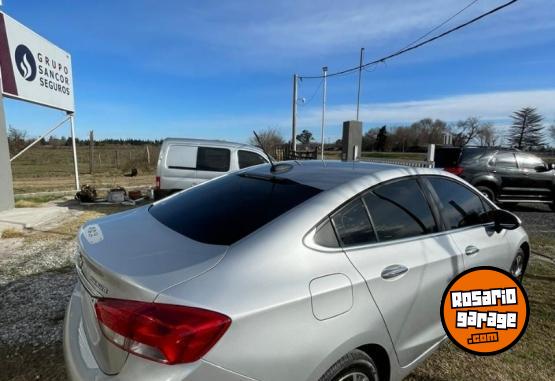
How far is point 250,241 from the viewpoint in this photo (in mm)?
1762

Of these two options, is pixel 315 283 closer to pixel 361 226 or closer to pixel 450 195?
pixel 361 226

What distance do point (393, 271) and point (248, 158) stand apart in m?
7.43

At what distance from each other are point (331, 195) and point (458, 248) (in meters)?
1.20

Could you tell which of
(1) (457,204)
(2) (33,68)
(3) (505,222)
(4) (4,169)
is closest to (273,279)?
(1) (457,204)

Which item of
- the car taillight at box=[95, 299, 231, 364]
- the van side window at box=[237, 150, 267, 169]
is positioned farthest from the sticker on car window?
the van side window at box=[237, 150, 267, 169]

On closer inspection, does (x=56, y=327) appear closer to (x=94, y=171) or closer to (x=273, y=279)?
(x=273, y=279)

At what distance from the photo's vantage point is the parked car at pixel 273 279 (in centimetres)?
143

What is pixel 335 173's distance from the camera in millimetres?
2529

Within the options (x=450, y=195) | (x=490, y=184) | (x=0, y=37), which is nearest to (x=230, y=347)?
(x=450, y=195)

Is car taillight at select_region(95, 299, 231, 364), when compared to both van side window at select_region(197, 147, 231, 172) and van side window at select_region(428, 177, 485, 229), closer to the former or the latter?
van side window at select_region(428, 177, 485, 229)

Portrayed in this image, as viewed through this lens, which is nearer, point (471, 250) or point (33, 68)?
point (471, 250)

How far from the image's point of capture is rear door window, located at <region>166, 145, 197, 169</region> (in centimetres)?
896

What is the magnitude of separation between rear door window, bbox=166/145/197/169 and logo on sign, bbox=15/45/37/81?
4.67 meters

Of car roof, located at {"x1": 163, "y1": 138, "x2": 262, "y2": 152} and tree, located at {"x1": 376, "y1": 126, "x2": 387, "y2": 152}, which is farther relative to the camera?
tree, located at {"x1": 376, "y1": 126, "x2": 387, "y2": 152}
